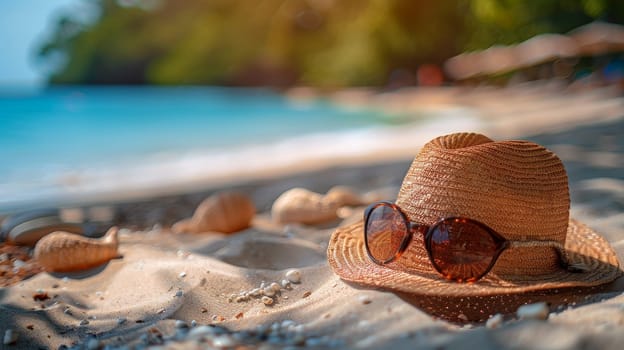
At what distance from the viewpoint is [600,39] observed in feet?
40.0

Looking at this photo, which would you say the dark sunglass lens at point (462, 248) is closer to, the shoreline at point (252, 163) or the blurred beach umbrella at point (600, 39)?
the shoreline at point (252, 163)

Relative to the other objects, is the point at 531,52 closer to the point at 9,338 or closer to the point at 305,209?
the point at 305,209

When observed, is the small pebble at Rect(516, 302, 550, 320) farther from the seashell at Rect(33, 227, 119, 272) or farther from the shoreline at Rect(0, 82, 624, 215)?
the shoreline at Rect(0, 82, 624, 215)

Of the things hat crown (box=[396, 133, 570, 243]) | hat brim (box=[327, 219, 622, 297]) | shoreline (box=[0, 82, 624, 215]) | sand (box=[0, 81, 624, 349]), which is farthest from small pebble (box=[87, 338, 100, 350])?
shoreline (box=[0, 82, 624, 215])

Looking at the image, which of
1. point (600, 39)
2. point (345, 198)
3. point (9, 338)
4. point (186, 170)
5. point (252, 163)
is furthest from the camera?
point (600, 39)

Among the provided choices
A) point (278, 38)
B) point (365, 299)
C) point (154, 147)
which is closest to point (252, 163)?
point (154, 147)

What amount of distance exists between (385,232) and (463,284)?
12.2 inches

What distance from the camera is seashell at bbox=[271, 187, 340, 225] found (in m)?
3.21

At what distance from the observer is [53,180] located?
6.38m

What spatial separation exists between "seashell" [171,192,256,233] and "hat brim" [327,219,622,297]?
126 centimetres

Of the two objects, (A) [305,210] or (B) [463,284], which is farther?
(A) [305,210]

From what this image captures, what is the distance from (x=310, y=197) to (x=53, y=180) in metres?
4.34

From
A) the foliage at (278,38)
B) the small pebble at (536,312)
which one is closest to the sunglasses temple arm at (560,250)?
the small pebble at (536,312)

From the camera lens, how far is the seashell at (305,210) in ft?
10.5
